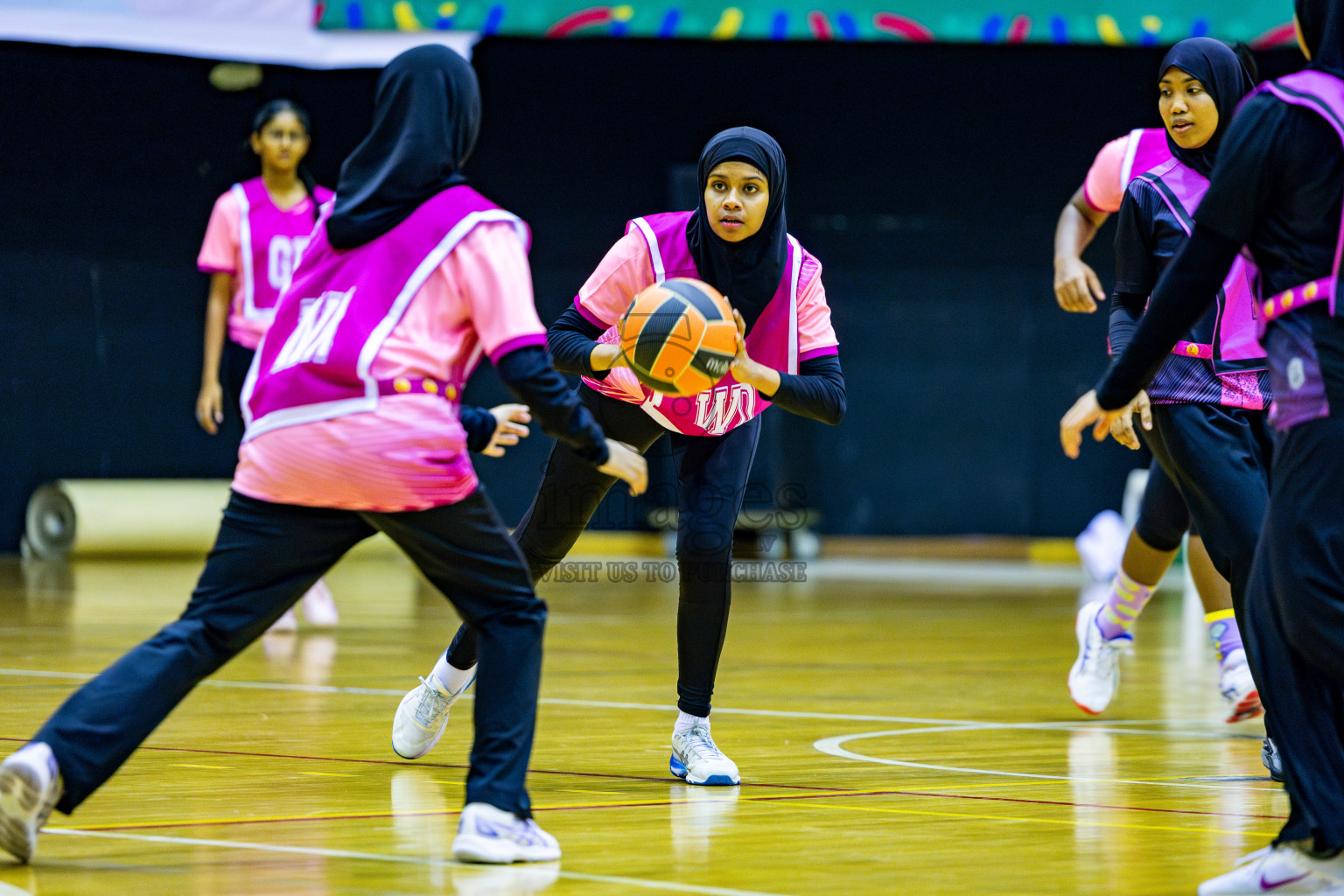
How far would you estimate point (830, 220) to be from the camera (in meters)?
15.3

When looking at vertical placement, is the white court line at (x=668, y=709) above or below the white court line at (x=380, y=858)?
below

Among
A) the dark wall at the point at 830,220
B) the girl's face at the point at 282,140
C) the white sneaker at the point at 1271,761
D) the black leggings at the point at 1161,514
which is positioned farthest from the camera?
the dark wall at the point at 830,220

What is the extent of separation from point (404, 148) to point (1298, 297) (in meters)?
1.80

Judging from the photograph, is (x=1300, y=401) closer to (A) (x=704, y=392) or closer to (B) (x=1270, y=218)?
(B) (x=1270, y=218)

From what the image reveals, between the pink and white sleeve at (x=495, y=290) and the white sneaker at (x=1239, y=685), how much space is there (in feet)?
9.91

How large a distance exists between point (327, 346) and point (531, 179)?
1212 cm

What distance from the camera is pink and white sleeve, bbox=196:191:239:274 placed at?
8.30 m

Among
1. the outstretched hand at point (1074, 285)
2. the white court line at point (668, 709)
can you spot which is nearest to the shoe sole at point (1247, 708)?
the white court line at point (668, 709)

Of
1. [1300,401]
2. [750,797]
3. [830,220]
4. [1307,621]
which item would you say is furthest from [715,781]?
[830,220]

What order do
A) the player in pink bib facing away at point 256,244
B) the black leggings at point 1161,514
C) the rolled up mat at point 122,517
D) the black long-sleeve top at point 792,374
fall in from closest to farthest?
1. the black long-sleeve top at point 792,374
2. the black leggings at point 1161,514
3. the player in pink bib facing away at point 256,244
4. the rolled up mat at point 122,517

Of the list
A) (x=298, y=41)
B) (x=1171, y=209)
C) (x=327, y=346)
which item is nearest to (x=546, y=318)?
(x=298, y=41)

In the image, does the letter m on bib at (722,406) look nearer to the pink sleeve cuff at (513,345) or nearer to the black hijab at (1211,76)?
the pink sleeve cuff at (513,345)

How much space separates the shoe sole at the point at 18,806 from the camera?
3242 mm

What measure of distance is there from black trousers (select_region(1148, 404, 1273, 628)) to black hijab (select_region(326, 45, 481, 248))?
2.26m
